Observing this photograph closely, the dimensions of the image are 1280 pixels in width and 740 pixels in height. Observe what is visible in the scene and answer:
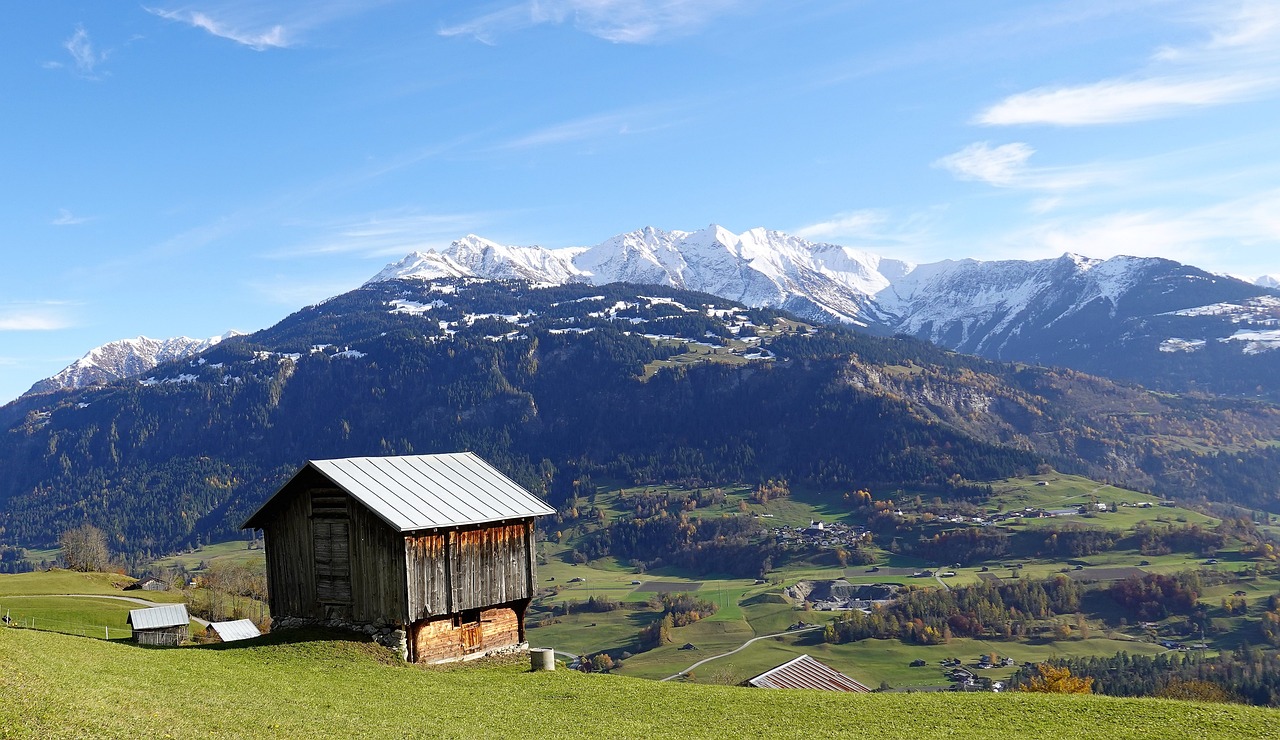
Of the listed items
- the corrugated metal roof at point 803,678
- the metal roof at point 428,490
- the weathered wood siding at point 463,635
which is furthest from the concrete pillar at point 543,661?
the corrugated metal roof at point 803,678

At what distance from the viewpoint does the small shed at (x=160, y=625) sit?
7369 cm

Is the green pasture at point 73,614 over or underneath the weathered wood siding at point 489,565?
underneath

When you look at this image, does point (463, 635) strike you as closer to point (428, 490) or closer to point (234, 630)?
point (428, 490)

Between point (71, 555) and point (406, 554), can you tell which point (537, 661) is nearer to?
point (406, 554)

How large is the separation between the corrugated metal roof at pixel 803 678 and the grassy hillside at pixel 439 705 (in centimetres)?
1791

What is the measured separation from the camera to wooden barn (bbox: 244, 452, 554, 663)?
41.2m

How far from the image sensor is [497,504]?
46.6 m

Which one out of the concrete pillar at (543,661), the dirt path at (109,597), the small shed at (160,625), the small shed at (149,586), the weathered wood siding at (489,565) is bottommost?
the small shed at (149,586)

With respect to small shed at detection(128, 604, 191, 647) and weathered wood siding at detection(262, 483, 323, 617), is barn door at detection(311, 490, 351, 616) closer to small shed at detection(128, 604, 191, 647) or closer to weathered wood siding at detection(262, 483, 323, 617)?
weathered wood siding at detection(262, 483, 323, 617)

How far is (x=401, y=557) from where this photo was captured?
40906 millimetres

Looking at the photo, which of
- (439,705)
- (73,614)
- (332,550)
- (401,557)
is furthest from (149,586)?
(439,705)

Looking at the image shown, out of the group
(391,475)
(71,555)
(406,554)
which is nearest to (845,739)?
(406,554)

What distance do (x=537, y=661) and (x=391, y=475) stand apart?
1178 cm

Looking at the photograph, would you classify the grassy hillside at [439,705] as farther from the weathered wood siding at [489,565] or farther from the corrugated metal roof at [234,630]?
the corrugated metal roof at [234,630]
